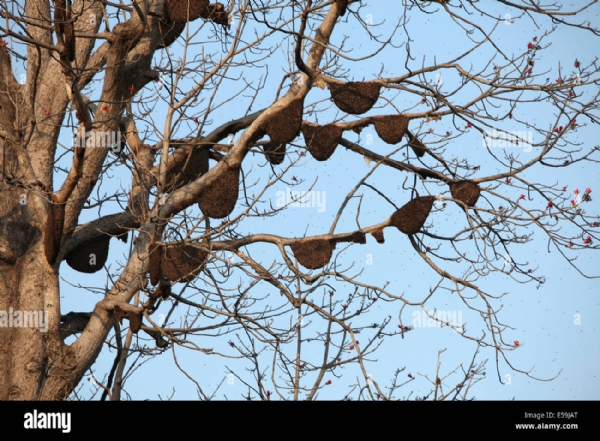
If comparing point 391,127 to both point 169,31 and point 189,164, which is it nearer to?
point 189,164

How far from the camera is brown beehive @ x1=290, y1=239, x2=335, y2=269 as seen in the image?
8094 mm

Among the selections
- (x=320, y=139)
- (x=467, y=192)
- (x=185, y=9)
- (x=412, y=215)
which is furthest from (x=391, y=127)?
(x=185, y=9)

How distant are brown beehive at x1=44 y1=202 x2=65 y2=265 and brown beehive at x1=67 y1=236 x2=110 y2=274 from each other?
26.4 inches

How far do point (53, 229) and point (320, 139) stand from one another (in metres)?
2.96

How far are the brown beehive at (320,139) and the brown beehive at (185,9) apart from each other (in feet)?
5.39

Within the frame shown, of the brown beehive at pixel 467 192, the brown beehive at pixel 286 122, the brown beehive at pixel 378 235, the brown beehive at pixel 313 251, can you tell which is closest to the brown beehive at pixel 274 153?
the brown beehive at pixel 286 122

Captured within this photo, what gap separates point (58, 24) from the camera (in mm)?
6293

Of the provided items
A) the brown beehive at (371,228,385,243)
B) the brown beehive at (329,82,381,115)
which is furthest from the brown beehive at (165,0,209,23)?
the brown beehive at (371,228,385,243)

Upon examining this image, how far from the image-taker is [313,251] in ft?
26.7

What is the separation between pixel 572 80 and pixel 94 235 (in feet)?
18.3
